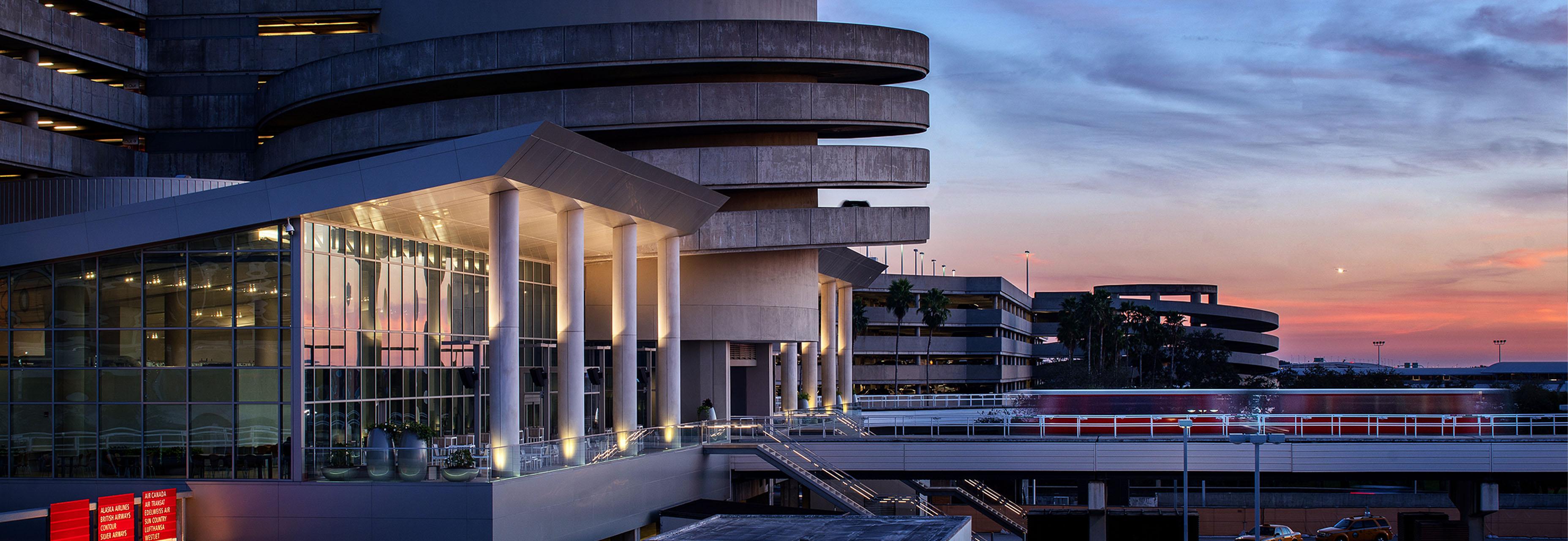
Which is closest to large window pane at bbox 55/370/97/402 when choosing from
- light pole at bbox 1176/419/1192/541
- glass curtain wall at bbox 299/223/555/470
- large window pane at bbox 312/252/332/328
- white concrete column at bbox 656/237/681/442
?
glass curtain wall at bbox 299/223/555/470

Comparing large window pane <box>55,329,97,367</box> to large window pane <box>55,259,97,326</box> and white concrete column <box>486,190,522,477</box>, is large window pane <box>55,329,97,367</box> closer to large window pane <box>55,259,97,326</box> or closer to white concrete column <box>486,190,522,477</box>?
large window pane <box>55,259,97,326</box>

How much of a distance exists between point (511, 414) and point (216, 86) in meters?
38.1

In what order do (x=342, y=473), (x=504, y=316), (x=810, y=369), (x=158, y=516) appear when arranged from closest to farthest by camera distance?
(x=158, y=516)
(x=342, y=473)
(x=504, y=316)
(x=810, y=369)

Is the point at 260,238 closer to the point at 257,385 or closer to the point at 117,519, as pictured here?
the point at 257,385

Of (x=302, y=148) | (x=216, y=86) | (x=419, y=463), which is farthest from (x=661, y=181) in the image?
(x=216, y=86)

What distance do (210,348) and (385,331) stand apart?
5.49 m

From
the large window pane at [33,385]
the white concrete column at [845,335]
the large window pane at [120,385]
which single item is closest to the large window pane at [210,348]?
the large window pane at [120,385]

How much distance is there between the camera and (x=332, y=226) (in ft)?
109

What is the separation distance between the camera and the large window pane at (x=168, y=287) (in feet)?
105

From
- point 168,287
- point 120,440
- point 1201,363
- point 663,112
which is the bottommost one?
point 1201,363

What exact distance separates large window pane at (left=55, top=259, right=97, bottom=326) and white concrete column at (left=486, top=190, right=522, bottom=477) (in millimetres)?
9234

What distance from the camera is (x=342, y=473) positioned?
29.8m

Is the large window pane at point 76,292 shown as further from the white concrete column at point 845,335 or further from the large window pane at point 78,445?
the white concrete column at point 845,335

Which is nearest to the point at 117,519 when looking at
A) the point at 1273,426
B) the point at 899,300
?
the point at 1273,426
